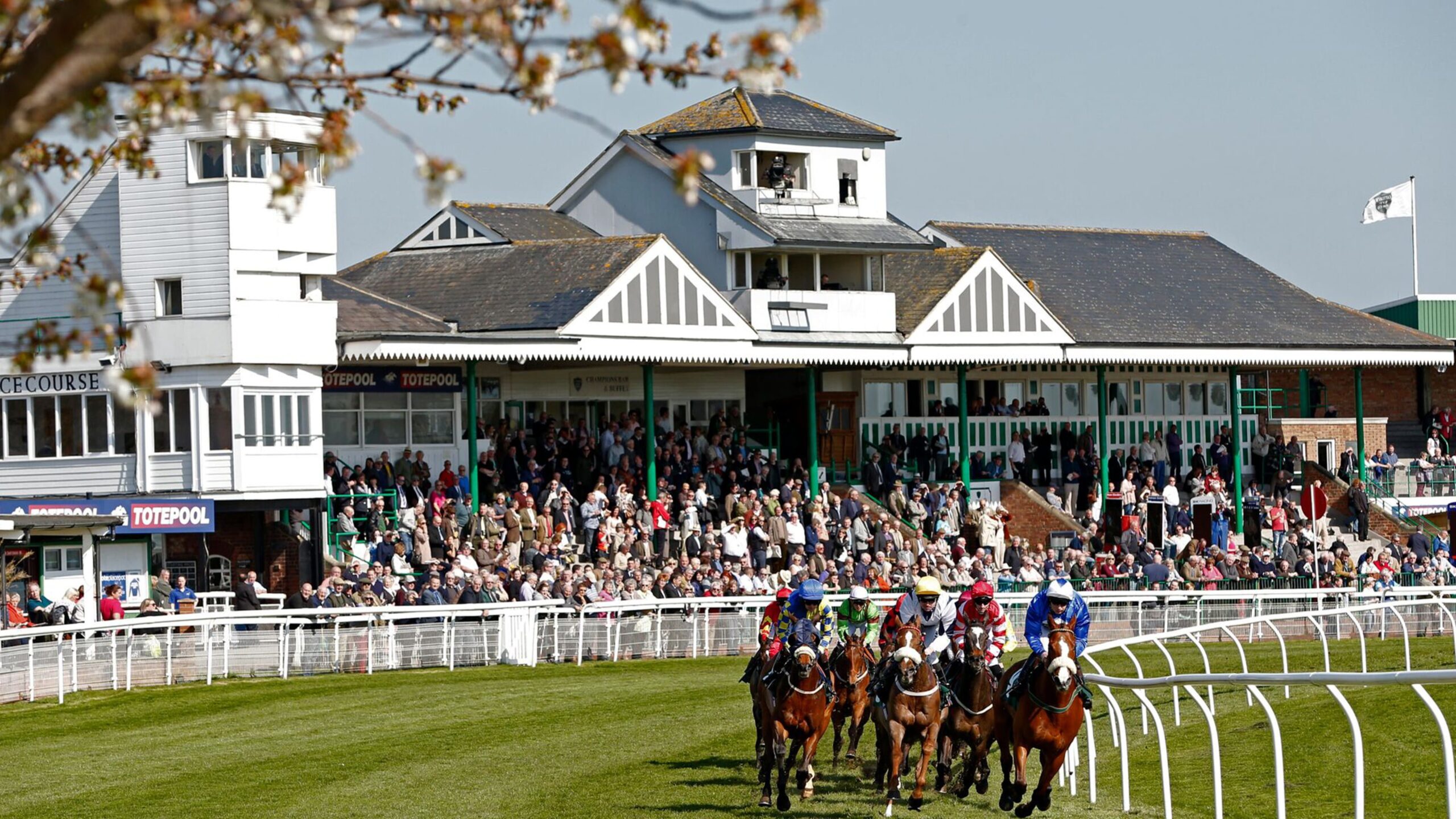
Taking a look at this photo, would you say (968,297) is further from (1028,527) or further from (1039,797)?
(1039,797)

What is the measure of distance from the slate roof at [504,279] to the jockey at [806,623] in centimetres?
1860

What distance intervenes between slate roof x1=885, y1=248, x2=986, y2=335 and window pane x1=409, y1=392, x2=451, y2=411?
936 cm

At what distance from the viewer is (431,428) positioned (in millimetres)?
32594

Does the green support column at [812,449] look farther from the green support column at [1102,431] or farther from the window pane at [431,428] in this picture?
the window pane at [431,428]

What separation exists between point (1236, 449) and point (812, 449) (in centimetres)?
948

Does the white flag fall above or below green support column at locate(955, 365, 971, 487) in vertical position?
above

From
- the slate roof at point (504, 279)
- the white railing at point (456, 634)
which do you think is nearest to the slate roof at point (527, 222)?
the slate roof at point (504, 279)

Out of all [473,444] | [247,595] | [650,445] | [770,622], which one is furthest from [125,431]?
[770,622]

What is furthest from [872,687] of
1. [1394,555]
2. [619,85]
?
[1394,555]

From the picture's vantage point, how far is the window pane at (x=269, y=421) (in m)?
28.8

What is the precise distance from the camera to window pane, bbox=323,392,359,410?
103 ft

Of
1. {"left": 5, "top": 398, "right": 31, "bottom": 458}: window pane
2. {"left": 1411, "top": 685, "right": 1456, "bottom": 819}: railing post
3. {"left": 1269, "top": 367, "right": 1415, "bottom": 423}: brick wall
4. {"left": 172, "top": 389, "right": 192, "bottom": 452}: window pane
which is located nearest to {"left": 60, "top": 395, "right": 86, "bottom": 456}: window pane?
{"left": 5, "top": 398, "right": 31, "bottom": 458}: window pane

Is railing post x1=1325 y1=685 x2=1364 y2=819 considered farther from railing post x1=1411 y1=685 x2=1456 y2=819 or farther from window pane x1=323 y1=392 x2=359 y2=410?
window pane x1=323 y1=392 x2=359 y2=410

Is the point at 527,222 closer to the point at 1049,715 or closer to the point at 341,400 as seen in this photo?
the point at 341,400
